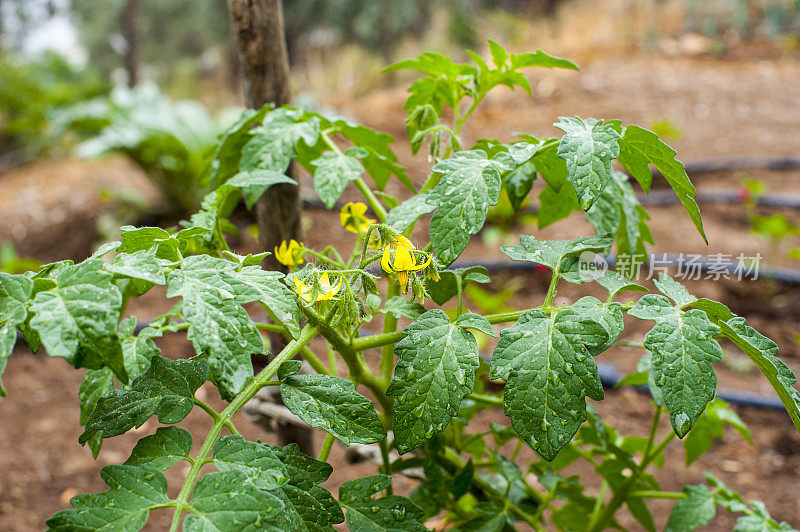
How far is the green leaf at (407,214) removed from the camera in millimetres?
799

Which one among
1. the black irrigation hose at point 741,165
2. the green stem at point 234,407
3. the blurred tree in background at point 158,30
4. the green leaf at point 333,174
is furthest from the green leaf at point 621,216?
the blurred tree in background at point 158,30

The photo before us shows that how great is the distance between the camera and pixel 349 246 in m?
3.28

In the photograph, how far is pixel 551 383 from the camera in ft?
2.18

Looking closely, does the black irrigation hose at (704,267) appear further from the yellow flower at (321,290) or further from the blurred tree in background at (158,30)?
the blurred tree in background at (158,30)

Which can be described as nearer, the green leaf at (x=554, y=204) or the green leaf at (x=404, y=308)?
the green leaf at (x=404, y=308)

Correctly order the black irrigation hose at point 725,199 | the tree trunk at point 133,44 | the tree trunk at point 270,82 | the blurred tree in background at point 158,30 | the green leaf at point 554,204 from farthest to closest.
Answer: the blurred tree in background at point 158,30, the tree trunk at point 133,44, the black irrigation hose at point 725,199, the tree trunk at point 270,82, the green leaf at point 554,204

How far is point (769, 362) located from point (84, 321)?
0.68 m

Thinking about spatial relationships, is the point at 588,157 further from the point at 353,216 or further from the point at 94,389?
the point at 94,389

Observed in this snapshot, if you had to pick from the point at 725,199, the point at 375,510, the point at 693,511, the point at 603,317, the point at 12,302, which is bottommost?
the point at 725,199

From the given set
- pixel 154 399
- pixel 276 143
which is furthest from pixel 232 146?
pixel 154 399

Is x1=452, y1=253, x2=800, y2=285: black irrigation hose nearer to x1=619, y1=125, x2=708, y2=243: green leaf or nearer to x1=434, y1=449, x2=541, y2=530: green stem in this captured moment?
x1=434, y1=449, x2=541, y2=530: green stem

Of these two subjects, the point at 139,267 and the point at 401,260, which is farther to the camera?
the point at 401,260

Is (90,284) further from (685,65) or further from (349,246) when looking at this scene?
(685,65)

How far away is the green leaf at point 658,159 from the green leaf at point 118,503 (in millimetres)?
661
